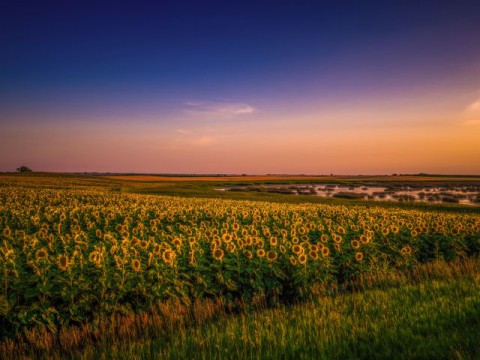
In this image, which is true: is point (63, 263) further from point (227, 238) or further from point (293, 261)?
point (293, 261)

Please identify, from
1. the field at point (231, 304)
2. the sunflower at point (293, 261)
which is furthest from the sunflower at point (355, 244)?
the sunflower at point (293, 261)

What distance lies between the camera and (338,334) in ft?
12.4

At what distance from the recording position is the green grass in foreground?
3.40 metres

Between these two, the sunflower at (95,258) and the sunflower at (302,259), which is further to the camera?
the sunflower at (302,259)

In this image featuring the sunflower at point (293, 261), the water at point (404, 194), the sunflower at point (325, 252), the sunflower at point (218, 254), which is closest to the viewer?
the sunflower at point (218, 254)

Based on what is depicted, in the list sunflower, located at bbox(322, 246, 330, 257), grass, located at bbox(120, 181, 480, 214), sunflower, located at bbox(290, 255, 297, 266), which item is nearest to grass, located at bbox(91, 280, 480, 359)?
sunflower, located at bbox(290, 255, 297, 266)

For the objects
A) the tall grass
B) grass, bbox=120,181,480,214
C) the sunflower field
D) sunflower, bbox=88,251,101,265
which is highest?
sunflower, bbox=88,251,101,265

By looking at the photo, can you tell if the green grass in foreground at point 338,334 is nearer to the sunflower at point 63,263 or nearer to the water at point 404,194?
the sunflower at point 63,263

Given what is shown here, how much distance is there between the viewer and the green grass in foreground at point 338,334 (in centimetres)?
340

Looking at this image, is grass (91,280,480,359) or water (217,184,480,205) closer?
grass (91,280,480,359)

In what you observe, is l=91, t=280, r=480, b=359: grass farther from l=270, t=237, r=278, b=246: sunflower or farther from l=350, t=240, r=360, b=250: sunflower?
l=350, t=240, r=360, b=250: sunflower

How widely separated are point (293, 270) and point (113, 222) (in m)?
7.82

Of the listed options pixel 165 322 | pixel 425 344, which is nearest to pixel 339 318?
pixel 425 344

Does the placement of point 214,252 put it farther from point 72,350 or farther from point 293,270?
point 72,350
